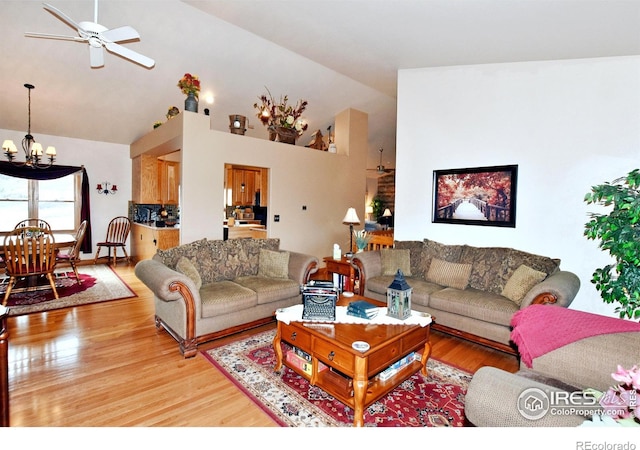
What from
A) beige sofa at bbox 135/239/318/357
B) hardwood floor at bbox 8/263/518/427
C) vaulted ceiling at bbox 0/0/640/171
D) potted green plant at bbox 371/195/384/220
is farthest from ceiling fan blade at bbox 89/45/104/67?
potted green plant at bbox 371/195/384/220

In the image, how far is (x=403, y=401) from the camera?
2.15 m

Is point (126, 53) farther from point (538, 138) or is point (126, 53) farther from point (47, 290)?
point (538, 138)

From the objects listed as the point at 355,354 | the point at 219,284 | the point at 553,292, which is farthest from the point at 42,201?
the point at 553,292

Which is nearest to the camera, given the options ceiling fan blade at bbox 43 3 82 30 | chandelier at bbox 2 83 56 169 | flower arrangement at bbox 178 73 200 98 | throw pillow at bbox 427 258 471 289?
ceiling fan blade at bbox 43 3 82 30

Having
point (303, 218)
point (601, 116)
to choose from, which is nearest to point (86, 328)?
point (303, 218)

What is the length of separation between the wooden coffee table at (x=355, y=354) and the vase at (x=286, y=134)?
156 inches

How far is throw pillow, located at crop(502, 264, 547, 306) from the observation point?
9.46 ft

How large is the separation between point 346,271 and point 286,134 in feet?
9.39

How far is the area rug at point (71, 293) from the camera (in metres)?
3.84

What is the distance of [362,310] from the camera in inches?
93.5

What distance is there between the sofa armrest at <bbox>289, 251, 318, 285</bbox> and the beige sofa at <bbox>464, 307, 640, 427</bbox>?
2.23m

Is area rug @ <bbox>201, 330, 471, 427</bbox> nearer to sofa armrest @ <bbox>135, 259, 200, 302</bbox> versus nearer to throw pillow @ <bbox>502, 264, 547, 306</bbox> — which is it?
sofa armrest @ <bbox>135, 259, 200, 302</bbox>

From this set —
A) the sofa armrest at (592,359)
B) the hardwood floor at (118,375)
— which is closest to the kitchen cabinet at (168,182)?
the hardwood floor at (118,375)

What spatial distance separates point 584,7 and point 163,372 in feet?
14.8
